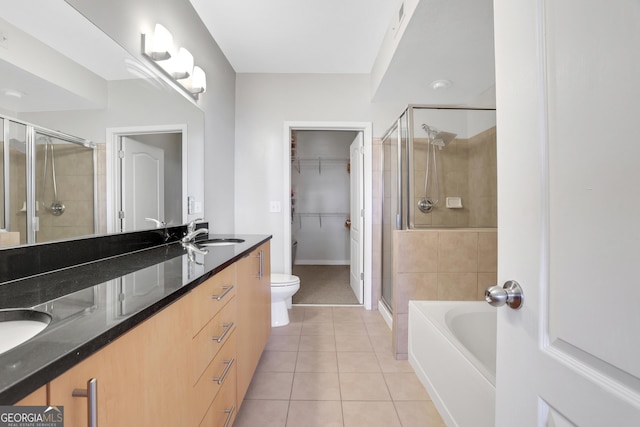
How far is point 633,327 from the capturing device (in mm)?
394

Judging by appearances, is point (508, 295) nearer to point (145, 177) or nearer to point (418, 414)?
point (418, 414)

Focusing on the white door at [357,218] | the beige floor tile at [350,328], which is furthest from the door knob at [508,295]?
the white door at [357,218]

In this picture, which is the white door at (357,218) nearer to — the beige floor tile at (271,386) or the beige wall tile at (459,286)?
the beige wall tile at (459,286)

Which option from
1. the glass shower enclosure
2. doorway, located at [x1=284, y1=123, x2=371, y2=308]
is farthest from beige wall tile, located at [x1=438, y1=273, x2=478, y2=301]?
doorway, located at [x1=284, y1=123, x2=371, y2=308]

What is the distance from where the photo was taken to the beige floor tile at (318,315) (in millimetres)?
2559

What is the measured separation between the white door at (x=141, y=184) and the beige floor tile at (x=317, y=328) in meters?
1.45

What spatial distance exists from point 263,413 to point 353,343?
0.90 meters

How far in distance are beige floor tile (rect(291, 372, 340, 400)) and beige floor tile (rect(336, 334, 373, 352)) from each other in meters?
0.35

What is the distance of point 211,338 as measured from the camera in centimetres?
99

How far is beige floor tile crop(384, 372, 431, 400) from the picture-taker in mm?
1555

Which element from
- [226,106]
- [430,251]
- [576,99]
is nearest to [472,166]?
[430,251]

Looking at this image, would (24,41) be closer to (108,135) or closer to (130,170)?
(108,135)

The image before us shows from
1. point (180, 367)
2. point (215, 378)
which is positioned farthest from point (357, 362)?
point (180, 367)

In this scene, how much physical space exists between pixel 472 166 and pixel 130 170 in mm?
2462
